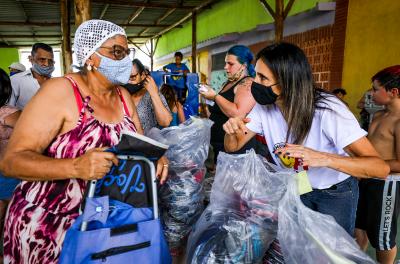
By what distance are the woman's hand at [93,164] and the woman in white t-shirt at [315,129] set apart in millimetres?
787

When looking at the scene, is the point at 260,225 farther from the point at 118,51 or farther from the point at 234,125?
the point at 118,51

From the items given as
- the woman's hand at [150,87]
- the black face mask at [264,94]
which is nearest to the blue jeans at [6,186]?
the woman's hand at [150,87]

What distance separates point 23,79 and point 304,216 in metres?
3.92

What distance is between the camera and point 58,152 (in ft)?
4.22

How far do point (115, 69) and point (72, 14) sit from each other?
11.5 metres

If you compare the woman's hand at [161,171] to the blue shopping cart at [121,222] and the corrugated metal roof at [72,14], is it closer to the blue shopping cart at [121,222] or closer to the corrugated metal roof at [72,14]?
the blue shopping cart at [121,222]

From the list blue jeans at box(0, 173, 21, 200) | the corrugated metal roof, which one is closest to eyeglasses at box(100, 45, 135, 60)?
blue jeans at box(0, 173, 21, 200)

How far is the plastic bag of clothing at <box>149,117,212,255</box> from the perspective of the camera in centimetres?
228

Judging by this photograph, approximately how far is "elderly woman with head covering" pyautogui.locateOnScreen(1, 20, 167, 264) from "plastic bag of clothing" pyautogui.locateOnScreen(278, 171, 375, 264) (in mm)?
725

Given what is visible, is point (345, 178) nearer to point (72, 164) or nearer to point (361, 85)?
point (72, 164)

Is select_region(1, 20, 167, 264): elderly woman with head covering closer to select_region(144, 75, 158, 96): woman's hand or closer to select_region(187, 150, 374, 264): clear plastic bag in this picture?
select_region(187, 150, 374, 264): clear plastic bag

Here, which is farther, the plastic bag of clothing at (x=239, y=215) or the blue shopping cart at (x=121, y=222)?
the plastic bag of clothing at (x=239, y=215)

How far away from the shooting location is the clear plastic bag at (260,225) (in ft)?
3.64

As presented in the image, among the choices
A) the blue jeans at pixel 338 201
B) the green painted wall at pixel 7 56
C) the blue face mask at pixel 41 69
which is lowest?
the blue jeans at pixel 338 201
